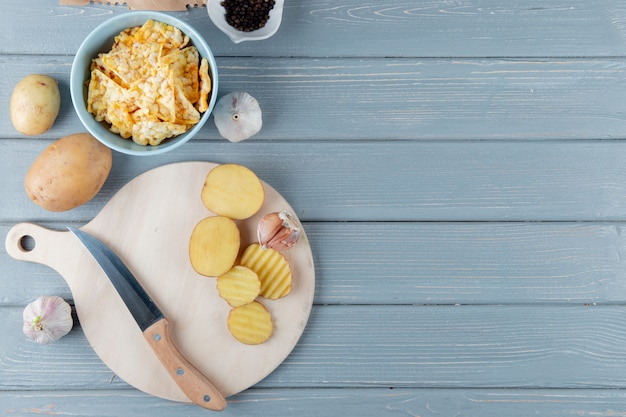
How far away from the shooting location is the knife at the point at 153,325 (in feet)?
2.77

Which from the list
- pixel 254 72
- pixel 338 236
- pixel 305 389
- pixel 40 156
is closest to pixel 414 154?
pixel 338 236

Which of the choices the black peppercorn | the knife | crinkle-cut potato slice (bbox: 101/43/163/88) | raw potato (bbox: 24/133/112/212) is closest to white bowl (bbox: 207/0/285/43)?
the black peppercorn

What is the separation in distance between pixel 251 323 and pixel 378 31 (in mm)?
485

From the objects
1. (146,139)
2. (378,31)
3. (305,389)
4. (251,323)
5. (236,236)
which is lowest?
(305,389)

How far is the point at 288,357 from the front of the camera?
91 cm

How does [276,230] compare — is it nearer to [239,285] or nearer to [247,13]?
[239,285]

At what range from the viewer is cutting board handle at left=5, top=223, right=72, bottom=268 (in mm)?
877

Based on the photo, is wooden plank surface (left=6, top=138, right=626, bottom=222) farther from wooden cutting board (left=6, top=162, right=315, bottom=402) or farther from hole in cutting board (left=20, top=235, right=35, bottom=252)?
hole in cutting board (left=20, top=235, right=35, bottom=252)

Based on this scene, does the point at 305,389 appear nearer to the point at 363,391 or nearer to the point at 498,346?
the point at 363,391

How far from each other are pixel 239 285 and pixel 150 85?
0.99 feet

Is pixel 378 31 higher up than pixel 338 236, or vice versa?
pixel 378 31

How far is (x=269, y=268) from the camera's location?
861 millimetres

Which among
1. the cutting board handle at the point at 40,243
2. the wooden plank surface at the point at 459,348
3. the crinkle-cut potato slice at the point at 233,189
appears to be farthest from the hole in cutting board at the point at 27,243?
the wooden plank surface at the point at 459,348

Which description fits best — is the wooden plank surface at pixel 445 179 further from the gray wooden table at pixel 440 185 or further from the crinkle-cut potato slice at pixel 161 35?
the crinkle-cut potato slice at pixel 161 35
